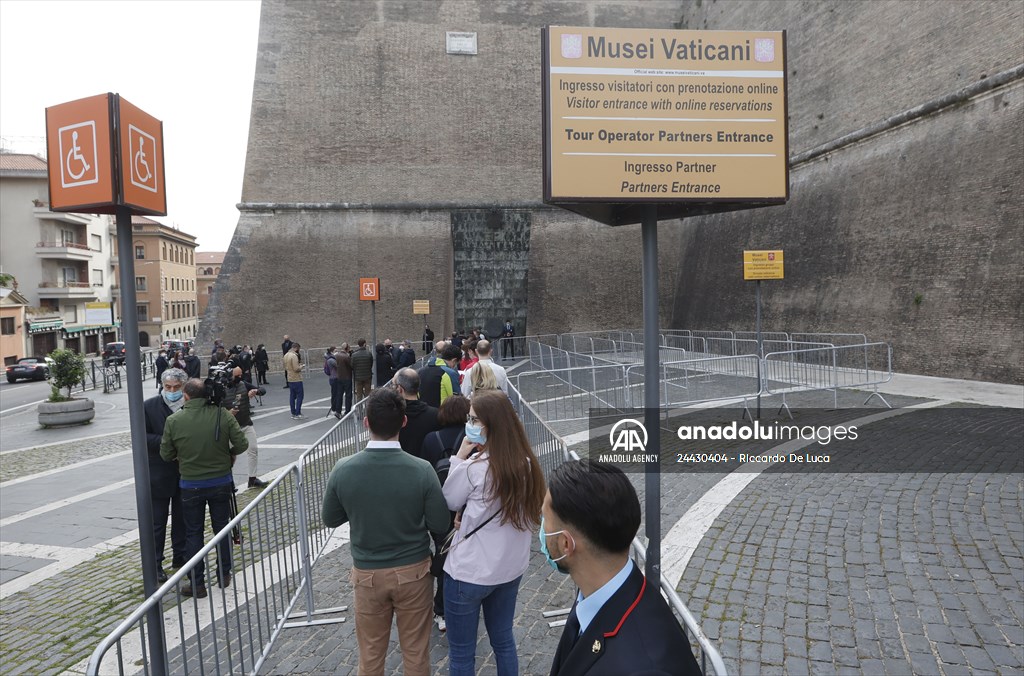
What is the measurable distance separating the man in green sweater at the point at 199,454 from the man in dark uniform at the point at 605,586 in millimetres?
3754

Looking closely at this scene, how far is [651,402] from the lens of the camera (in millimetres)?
2578

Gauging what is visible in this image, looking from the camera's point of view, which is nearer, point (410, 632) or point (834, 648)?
point (410, 632)

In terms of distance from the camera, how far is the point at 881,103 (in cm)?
1739

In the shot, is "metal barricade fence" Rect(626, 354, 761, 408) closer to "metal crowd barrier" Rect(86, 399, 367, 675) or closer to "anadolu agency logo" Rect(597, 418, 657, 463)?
"anadolu agency logo" Rect(597, 418, 657, 463)

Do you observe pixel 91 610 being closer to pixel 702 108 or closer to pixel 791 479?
pixel 702 108

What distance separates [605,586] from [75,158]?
9.85 feet

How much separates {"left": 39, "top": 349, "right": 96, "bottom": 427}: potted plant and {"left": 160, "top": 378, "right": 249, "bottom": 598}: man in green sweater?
437 inches

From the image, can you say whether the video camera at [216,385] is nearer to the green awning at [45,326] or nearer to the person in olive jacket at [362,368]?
the person in olive jacket at [362,368]

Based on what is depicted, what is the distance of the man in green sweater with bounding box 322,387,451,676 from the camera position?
2.80 meters

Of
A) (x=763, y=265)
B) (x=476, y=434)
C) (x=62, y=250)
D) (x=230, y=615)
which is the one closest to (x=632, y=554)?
(x=476, y=434)

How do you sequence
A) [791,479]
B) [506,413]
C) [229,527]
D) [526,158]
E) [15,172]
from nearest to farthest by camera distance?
[506,413] → [229,527] → [791,479] → [526,158] → [15,172]

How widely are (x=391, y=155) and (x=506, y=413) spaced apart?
82.2 feet

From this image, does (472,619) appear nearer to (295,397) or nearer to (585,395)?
(585,395)

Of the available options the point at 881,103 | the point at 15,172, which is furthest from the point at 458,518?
the point at 15,172
